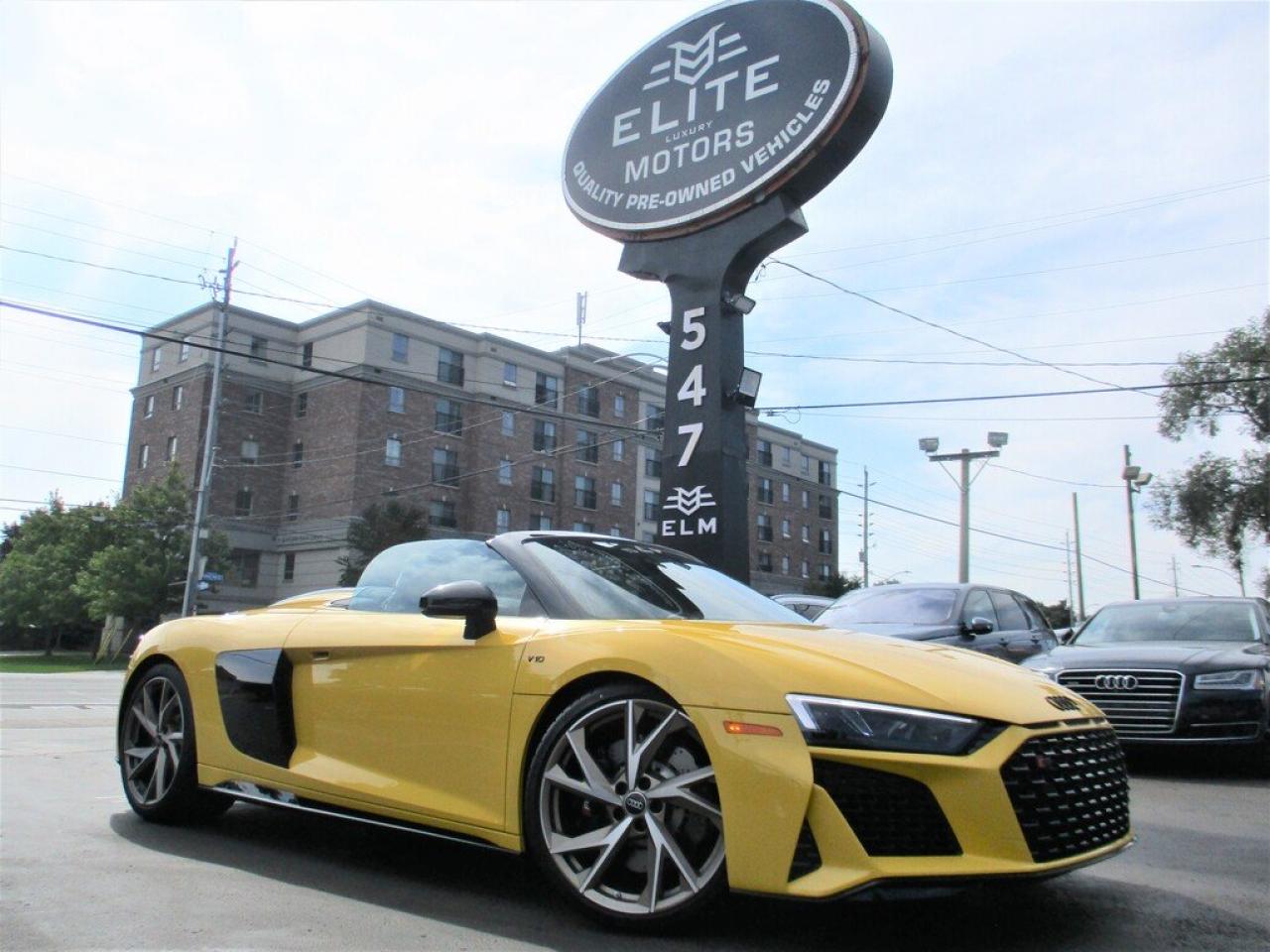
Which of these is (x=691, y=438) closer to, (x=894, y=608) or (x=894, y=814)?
(x=894, y=608)

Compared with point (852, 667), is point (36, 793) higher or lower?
lower

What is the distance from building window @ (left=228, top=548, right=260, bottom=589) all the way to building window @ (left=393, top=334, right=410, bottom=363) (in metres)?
10.9

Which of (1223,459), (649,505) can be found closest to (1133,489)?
(1223,459)

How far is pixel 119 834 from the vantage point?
448 cm

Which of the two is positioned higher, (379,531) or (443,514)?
(443,514)

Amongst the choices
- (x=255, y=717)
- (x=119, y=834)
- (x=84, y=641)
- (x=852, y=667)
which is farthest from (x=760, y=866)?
(x=84, y=641)

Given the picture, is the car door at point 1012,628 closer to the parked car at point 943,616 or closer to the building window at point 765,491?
the parked car at point 943,616

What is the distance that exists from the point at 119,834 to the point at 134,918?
1402 millimetres

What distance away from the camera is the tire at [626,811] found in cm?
304

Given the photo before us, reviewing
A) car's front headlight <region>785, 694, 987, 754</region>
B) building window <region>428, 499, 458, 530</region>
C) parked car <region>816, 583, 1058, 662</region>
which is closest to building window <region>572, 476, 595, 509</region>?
building window <region>428, 499, 458, 530</region>

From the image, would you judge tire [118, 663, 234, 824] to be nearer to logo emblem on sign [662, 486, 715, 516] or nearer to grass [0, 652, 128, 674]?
logo emblem on sign [662, 486, 715, 516]

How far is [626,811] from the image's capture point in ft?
10.4

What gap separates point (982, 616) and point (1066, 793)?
7.44 meters

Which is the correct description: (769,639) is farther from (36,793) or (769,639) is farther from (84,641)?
(84,641)
